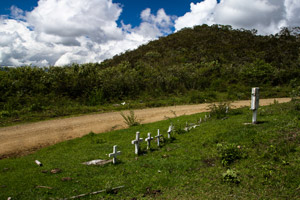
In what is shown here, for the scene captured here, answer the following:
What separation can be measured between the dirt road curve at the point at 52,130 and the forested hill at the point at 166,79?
3.58 meters

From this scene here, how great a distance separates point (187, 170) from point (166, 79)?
67.0 feet

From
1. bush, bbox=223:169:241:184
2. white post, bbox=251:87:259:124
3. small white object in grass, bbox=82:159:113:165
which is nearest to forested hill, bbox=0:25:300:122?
white post, bbox=251:87:259:124

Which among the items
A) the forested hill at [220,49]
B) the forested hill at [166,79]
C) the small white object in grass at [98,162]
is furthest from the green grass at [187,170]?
the forested hill at [220,49]

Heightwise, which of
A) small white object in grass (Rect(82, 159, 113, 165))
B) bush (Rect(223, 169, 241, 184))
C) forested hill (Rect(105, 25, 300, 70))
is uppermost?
forested hill (Rect(105, 25, 300, 70))

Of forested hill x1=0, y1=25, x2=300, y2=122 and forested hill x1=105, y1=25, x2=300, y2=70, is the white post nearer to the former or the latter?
forested hill x1=0, y1=25, x2=300, y2=122

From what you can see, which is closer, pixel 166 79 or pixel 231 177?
pixel 231 177

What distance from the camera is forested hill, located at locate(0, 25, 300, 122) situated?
19094 millimetres

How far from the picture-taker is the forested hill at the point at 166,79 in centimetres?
1909

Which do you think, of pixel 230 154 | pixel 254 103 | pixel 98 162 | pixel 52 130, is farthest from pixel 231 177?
pixel 52 130

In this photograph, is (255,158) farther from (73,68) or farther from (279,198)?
(73,68)

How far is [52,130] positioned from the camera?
12.4m

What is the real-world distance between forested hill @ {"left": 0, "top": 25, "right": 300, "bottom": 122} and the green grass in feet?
Result: 26.1

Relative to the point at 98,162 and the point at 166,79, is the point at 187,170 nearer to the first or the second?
the point at 98,162

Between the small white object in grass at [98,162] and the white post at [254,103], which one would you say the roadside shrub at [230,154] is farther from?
the small white object in grass at [98,162]
